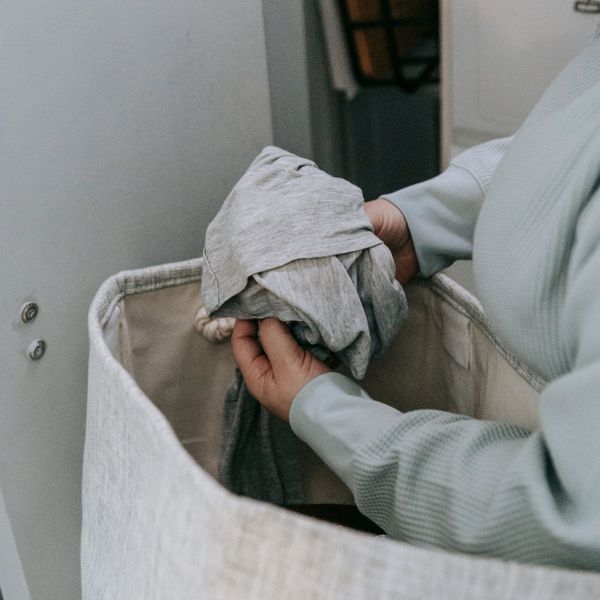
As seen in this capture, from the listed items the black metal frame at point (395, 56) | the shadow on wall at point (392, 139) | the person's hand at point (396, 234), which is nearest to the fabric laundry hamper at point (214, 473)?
the person's hand at point (396, 234)

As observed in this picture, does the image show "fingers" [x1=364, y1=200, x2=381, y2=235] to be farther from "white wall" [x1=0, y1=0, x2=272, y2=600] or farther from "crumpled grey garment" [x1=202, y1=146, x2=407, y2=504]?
"white wall" [x1=0, y1=0, x2=272, y2=600]

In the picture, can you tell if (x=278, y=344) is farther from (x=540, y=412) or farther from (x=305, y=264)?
(x=540, y=412)

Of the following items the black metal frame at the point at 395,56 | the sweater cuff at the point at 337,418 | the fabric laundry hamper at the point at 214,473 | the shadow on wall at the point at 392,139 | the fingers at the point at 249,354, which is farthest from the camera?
the shadow on wall at the point at 392,139

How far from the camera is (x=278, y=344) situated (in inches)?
21.3

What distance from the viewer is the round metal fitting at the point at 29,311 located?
0.52 metres

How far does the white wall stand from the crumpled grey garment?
9 centimetres

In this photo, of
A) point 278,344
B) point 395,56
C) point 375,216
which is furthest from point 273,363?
point 395,56

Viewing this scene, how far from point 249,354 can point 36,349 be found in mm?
152

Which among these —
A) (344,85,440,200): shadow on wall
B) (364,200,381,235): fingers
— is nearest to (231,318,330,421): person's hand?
(364,200,381,235): fingers

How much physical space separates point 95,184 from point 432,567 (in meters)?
0.39

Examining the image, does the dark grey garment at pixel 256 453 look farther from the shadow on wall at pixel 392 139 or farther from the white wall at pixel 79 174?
the shadow on wall at pixel 392 139

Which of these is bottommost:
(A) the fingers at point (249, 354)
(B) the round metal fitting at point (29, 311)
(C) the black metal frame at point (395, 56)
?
(A) the fingers at point (249, 354)

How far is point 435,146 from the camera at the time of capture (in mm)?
1381

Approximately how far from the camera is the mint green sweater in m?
0.34
